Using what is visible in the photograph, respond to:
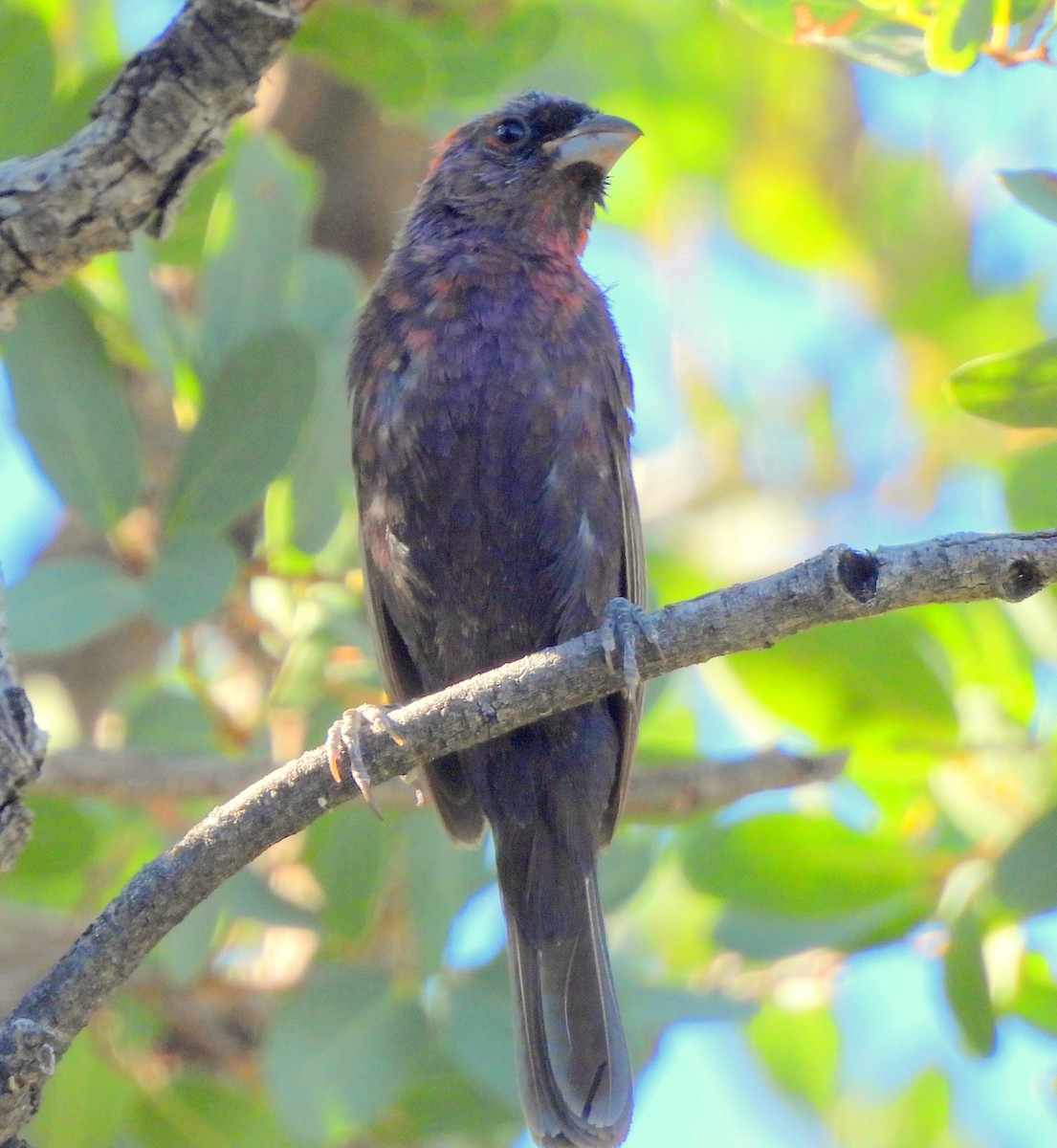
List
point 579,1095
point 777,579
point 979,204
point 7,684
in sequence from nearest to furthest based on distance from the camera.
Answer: point 777,579 → point 7,684 → point 579,1095 → point 979,204

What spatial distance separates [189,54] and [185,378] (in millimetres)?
1445

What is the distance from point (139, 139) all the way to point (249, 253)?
128cm

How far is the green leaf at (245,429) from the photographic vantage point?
146 inches

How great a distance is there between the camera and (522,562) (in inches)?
150

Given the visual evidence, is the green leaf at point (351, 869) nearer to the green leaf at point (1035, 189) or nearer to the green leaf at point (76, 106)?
the green leaf at point (76, 106)

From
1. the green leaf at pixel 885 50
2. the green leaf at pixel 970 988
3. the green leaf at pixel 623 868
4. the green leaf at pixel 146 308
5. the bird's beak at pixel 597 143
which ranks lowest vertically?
the green leaf at pixel 970 988

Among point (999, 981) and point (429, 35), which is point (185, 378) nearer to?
point (429, 35)

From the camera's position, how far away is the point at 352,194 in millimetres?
5766

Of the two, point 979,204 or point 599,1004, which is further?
point 979,204

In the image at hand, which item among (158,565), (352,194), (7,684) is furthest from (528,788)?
(352,194)

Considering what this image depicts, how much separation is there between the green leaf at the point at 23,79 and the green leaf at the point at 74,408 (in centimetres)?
39

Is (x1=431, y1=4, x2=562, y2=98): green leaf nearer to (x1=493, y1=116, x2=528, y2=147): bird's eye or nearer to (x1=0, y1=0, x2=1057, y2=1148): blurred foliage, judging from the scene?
(x1=0, y1=0, x2=1057, y2=1148): blurred foliage

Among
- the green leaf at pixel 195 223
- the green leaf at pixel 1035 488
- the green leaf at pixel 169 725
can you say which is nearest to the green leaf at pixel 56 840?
the green leaf at pixel 169 725

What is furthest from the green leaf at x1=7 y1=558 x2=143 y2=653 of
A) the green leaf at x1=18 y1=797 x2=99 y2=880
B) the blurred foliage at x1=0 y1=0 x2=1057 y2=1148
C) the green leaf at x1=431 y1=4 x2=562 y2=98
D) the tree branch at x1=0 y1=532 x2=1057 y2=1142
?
the green leaf at x1=431 y1=4 x2=562 y2=98
